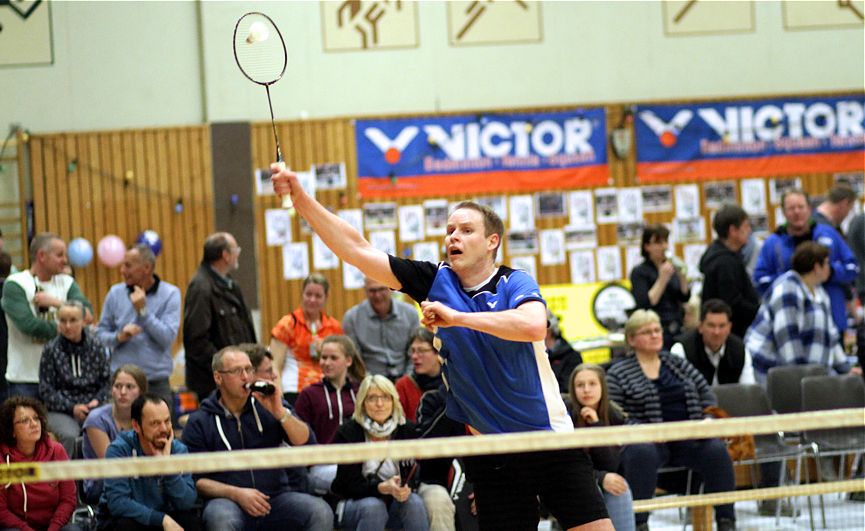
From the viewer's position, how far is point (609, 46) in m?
15.0

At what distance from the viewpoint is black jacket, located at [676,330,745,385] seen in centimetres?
942

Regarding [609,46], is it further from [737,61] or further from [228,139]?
[228,139]

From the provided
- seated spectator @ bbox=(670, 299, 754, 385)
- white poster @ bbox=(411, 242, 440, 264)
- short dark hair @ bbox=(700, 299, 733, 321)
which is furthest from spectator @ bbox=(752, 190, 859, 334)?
white poster @ bbox=(411, 242, 440, 264)

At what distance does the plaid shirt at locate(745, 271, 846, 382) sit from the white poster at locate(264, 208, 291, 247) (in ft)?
21.5

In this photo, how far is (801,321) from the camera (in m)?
9.73

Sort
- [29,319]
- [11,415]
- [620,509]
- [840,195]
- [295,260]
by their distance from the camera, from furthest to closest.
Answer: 1. [295,260]
2. [840,195]
3. [29,319]
4. [620,509]
5. [11,415]

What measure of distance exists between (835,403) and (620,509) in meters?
2.88

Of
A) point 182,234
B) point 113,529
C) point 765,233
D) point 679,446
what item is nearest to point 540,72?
point 765,233

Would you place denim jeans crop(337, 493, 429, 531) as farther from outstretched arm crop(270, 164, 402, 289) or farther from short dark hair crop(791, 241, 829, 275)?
short dark hair crop(791, 241, 829, 275)

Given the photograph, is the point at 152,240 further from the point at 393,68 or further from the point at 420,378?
the point at 420,378

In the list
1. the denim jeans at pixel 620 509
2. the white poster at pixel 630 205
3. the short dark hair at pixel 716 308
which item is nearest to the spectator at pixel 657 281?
the short dark hair at pixel 716 308

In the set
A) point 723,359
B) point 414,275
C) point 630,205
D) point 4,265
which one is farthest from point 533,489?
point 630,205

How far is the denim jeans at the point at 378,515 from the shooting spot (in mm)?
6969

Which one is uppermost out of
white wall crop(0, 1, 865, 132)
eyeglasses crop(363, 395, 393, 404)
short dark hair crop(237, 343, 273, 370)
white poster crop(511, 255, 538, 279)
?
white wall crop(0, 1, 865, 132)
